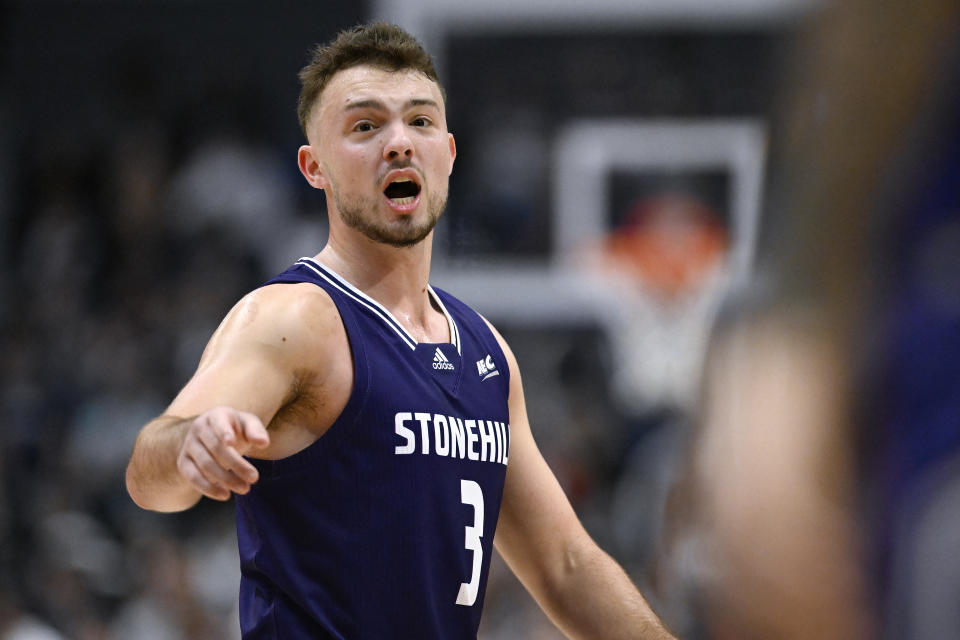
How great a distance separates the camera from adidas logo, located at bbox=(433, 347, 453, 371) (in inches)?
157

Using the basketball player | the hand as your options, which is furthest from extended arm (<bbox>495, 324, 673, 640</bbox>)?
the hand

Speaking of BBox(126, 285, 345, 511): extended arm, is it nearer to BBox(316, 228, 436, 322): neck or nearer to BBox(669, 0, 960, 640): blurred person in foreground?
BBox(316, 228, 436, 322): neck

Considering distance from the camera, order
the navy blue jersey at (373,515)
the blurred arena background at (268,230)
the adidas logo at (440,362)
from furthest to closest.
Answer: the blurred arena background at (268,230), the adidas logo at (440,362), the navy blue jersey at (373,515)

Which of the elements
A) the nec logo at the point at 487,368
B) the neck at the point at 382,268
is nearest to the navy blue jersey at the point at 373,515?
the neck at the point at 382,268

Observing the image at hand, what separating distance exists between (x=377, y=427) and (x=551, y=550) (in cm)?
91

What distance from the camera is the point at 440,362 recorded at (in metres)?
4.00

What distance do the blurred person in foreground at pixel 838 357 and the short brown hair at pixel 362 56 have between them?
127 inches

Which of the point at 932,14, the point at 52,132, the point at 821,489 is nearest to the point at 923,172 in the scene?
the point at 932,14

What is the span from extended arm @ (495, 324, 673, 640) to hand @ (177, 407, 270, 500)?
1.54 meters

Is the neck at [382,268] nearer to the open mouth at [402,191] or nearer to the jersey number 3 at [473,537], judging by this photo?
the open mouth at [402,191]

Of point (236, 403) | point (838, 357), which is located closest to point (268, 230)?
point (236, 403)

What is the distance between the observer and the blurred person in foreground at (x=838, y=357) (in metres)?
0.89

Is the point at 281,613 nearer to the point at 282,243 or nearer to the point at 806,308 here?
the point at 806,308

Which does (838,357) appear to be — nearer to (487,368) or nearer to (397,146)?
(397,146)
